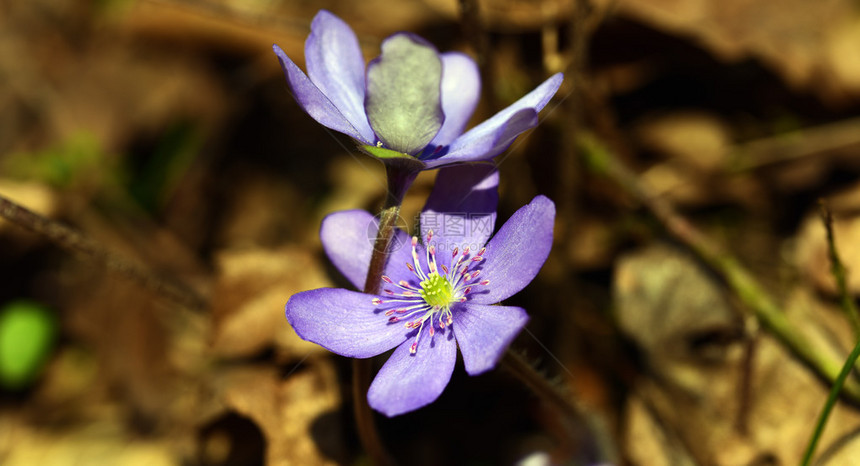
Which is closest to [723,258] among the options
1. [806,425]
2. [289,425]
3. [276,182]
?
[806,425]

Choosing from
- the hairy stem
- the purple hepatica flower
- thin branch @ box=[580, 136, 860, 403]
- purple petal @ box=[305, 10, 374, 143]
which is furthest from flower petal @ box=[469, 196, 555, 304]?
the hairy stem

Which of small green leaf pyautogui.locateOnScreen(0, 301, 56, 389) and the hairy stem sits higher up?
small green leaf pyautogui.locateOnScreen(0, 301, 56, 389)

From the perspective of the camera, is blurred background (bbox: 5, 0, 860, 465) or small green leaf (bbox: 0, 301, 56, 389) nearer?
blurred background (bbox: 5, 0, 860, 465)

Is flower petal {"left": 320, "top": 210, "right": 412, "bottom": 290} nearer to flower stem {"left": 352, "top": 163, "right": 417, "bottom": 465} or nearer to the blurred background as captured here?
flower stem {"left": 352, "top": 163, "right": 417, "bottom": 465}

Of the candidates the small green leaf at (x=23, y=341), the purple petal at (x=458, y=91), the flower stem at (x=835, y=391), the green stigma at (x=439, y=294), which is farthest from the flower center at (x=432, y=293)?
the small green leaf at (x=23, y=341)

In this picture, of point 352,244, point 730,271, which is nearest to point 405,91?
point 352,244

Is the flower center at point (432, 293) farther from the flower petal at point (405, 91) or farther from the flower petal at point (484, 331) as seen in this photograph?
the flower petal at point (405, 91)
